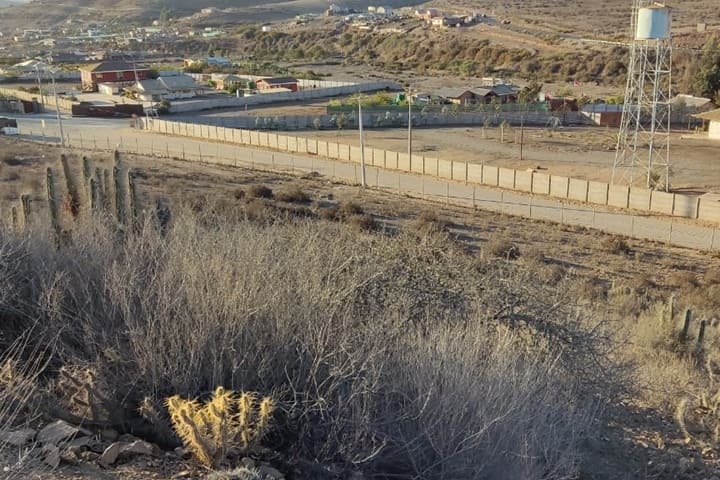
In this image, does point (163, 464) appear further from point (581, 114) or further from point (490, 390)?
point (581, 114)

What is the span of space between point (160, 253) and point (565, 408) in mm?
6474

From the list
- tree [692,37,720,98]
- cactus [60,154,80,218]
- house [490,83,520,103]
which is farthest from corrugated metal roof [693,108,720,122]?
cactus [60,154,80,218]

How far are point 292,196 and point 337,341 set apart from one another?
2714 cm

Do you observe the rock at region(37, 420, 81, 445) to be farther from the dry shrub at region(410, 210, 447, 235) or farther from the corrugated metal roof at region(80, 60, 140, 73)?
the corrugated metal roof at region(80, 60, 140, 73)

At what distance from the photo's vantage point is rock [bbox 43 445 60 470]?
280 inches

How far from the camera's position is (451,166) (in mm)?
47062

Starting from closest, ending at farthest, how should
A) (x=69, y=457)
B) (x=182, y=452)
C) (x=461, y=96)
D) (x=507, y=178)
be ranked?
(x=69, y=457), (x=182, y=452), (x=507, y=178), (x=461, y=96)

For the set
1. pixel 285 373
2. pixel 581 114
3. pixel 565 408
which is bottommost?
pixel 581 114

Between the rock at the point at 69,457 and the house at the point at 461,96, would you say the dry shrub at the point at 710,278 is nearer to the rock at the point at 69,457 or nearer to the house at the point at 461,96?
the rock at the point at 69,457

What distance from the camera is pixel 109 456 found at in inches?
294

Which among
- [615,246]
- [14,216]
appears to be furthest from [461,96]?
[14,216]

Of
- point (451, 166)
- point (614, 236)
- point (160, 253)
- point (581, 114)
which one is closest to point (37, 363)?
point (160, 253)

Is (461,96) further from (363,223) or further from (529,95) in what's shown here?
(363,223)

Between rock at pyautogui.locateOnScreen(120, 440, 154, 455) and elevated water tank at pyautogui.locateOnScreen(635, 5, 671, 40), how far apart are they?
3870cm
